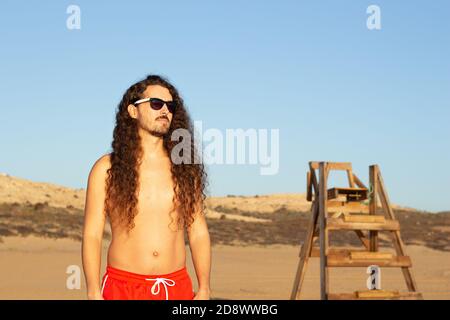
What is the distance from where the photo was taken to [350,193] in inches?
402

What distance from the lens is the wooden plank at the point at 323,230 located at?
9797mm

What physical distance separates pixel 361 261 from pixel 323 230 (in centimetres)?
68

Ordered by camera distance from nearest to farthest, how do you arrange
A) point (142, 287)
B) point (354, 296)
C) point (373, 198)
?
point (142, 287)
point (354, 296)
point (373, 198)

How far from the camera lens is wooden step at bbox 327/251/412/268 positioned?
9.82 meters

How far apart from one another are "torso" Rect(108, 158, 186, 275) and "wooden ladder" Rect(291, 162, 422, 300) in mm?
5662

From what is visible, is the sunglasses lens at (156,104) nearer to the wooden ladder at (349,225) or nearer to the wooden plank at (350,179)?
the wooden ladder at (349,225)

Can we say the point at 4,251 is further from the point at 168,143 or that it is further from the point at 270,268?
the point at 168,143

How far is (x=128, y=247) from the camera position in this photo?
14.0ft

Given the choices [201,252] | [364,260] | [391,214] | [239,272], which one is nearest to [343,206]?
[391,214]

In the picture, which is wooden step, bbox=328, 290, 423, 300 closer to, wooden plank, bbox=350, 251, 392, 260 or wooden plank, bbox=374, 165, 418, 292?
wooden plank, bbox=374, 165, 418, 292

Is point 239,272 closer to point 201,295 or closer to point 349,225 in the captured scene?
point 349,225

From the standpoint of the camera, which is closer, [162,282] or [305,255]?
[162,282]

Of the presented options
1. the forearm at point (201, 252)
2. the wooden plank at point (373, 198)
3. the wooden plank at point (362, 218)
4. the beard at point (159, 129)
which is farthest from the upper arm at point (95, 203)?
the wooden plank at point (373, 198)
